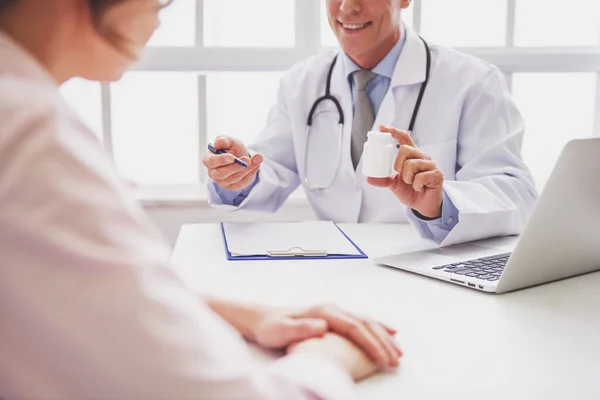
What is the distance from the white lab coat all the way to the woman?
1.19 metres

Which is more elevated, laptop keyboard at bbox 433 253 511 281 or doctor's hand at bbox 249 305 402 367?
doctor's hand at bbox 249 305 402 367

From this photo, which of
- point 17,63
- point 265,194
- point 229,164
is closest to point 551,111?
point 265,194

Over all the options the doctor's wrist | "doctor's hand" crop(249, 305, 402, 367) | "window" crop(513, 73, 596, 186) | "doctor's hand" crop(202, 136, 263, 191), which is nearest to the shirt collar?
"doctor's hand" crop(202, 136, 263, 191)

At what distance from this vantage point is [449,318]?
2.83ft

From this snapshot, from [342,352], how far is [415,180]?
2.05ft

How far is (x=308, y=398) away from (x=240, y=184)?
1.04m

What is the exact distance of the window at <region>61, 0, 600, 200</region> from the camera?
2.36m

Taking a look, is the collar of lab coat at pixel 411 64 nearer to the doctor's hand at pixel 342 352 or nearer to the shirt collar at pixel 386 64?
the shirt collar at pixel 386 64

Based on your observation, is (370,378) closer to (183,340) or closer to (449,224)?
(183,340)

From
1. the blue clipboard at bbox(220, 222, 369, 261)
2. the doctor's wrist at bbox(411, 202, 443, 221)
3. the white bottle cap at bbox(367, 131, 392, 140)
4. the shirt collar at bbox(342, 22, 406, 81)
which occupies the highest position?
the shirt collar at bbox(342, 22, 406, 81)

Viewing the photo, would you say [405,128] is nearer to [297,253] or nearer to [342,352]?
[297,253]

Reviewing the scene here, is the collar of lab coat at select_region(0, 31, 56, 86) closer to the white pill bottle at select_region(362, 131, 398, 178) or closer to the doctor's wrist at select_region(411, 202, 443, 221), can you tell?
the white pill bottle at select_region(362, 131, 398, 178)

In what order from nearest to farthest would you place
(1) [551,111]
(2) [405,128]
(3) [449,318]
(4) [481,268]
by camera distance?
(3) [449,318]
(4) [481,268]
(2) [405,128]
(1) [551,111]

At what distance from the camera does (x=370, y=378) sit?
0.68 m
